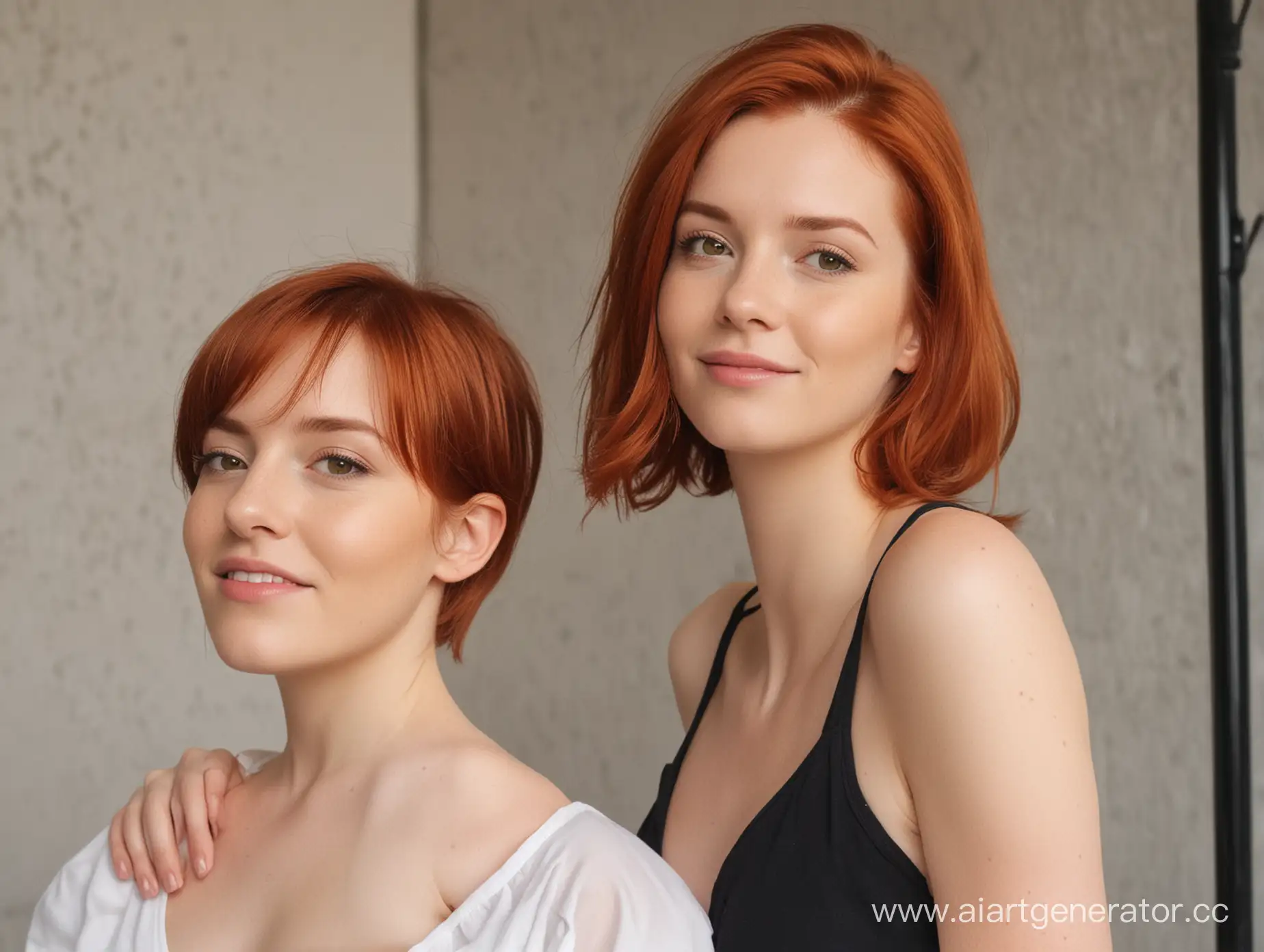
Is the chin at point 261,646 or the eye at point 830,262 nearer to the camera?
the chin at point 261,646

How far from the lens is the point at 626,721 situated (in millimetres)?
3443

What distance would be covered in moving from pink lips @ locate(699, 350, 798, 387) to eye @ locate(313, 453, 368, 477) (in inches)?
15.5

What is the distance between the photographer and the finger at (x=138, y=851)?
1.57 metres

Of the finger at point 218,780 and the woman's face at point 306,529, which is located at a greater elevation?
the woman's face at point 306,529

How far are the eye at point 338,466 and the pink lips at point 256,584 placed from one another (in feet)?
0.37

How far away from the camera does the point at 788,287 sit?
154 cm

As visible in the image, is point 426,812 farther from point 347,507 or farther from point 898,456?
point 898,456

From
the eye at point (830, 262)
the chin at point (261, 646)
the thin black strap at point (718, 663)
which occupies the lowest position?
the thin black strap at point (718, 663)

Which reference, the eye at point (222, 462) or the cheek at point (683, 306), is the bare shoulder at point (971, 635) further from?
the eye at point (222, 462)

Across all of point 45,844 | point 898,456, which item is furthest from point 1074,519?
point 45,844

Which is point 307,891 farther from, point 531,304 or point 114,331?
point 531,304

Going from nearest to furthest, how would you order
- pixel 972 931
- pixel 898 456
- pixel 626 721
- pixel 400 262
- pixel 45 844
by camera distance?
1. pixel 972 931
2. pixel 898 456
3. pixel 45 844
4. pixel 626 721
5. pixel 400 262

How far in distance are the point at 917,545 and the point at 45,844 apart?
225 cm

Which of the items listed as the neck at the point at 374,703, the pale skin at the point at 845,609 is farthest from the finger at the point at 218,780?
the neck at the point at 374,703
